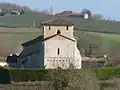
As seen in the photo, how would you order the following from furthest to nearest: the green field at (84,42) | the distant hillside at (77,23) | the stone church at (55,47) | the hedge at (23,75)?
1. the distant hillside at (77,23)
2. the green field at (84,42)
3. the stone church at (55,47)
4. the hedge at (23,75)

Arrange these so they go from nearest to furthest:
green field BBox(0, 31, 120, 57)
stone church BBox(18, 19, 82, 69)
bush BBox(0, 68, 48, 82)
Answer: bush BBox(0, 68, 48, 82) → stone church BBox(18, 19, 82, 69) → green field BBox(0, 31, 120, 57)

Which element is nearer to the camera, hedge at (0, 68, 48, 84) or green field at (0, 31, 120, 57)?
hedge at (0, 68, 48, 84)

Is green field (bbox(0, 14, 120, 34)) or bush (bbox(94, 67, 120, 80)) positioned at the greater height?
green field (bbox(0, 14, 120, 34))

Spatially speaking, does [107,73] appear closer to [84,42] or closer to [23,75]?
[23,75]

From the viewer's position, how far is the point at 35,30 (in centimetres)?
5522

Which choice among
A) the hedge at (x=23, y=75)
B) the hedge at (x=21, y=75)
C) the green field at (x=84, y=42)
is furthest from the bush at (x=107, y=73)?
the green field at (x=84, y=42)

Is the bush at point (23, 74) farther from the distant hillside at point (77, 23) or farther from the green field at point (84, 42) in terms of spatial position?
the distant hillside at point (77, 23)

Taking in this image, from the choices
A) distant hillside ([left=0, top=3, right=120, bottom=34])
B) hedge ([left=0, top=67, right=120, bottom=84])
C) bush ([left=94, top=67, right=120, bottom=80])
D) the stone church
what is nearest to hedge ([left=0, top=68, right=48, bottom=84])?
hedge ([left=0, top=67, right=120, bottom=84])

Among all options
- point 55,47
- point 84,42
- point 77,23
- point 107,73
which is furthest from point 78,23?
point 107,73

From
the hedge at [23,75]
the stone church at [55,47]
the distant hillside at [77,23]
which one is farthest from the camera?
the distant hillside at [77,23]

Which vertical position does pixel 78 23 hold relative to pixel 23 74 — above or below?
above

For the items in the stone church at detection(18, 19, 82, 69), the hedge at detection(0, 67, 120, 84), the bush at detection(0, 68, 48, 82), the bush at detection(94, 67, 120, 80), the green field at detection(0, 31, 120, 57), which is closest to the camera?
the hedge at detection(0, 67, 120, 84)

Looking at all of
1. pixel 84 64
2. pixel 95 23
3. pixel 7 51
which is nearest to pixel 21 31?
pixel 7 51

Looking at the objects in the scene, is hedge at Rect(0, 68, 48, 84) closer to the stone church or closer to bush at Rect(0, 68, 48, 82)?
bush at Rect(0, 68, 48, 82)
